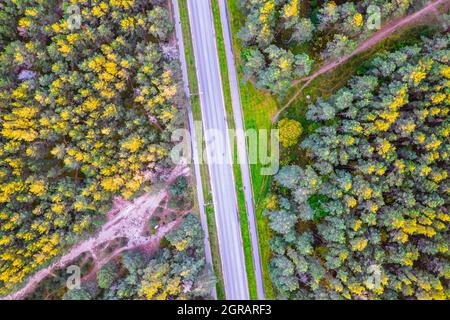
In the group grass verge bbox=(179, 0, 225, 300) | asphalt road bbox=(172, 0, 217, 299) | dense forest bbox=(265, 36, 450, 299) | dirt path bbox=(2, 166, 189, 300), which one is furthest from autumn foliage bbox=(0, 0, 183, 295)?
dense forest bbox=(265, 36, 450, 299)

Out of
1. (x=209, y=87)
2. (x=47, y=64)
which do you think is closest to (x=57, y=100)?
(x=47, y=64)

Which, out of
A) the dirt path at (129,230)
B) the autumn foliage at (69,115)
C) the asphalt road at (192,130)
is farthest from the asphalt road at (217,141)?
the autumn foliage at (69,115)

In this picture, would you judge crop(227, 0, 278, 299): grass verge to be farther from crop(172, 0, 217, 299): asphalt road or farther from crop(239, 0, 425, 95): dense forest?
crop(172, 0, 217, 299): asphalt road

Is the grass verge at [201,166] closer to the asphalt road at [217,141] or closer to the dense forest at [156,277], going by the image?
the asphalt road at [217,141]

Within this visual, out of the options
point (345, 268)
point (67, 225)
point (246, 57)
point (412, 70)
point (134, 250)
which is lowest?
point (345, 268)

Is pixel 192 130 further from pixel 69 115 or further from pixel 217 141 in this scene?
pixel 69 115

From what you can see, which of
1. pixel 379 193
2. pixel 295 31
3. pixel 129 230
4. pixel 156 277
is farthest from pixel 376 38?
pixel 129 230
